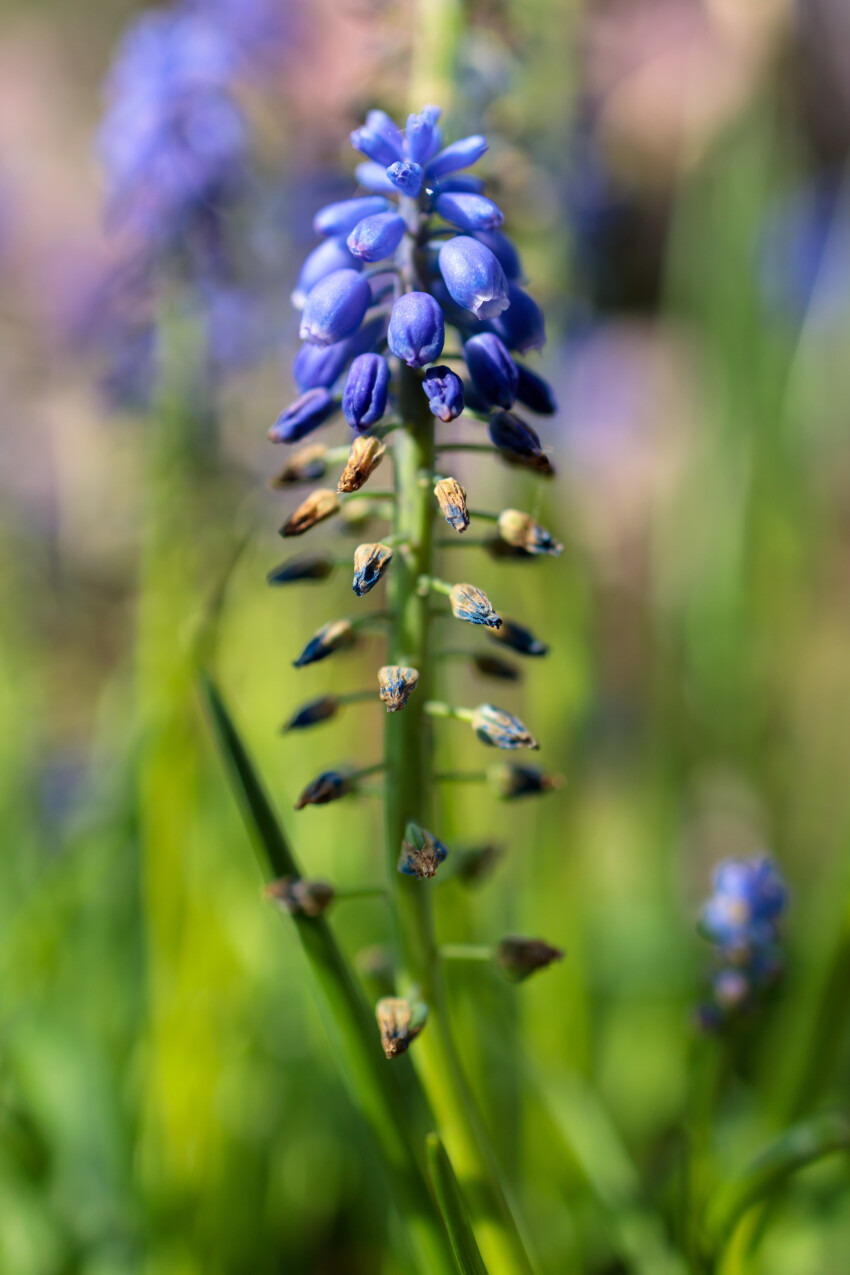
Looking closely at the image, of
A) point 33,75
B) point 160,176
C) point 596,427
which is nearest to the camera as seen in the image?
point 160,176

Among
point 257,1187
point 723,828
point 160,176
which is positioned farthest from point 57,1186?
point 723,828

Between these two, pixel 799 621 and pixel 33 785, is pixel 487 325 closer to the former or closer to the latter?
pixel 33 785

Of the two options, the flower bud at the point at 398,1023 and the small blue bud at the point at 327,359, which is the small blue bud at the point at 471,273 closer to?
the small blue bud at the point at 327,359

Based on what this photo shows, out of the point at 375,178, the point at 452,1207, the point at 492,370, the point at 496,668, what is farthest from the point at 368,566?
the point at 452,1207

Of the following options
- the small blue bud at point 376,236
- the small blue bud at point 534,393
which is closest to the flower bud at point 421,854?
the small blue bud at point 534,393

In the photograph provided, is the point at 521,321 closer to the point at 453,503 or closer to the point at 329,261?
the point at 329,261
